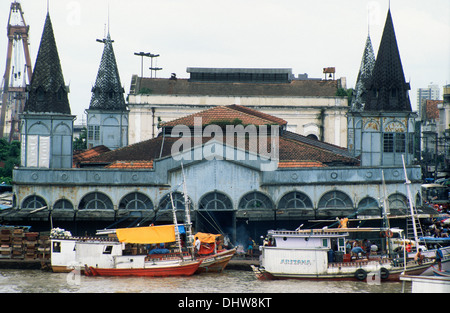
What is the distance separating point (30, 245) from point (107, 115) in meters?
28.0

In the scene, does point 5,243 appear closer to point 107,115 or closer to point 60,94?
point 60,94

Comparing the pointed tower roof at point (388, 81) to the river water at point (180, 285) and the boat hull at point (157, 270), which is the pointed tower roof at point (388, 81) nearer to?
the river water at point (180, 285)

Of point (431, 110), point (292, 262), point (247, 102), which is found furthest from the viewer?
point (431, 110)

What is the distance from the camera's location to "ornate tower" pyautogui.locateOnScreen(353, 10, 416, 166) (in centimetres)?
5388

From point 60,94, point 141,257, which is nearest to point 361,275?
point 141,257

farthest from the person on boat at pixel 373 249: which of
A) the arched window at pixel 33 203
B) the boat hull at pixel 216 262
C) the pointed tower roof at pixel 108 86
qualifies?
the pointed tower roof at pixel 108 86

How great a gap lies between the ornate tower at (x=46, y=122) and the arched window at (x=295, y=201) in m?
14.5

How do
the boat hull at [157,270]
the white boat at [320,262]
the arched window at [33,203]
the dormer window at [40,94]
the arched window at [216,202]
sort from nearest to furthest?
the white boat at [320,262] → the boat hull at [157,270] → the arched window at [216,202] → the arched window at [33,203] → the dormer window at [40,94]

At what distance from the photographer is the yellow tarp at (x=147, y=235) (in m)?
44.5

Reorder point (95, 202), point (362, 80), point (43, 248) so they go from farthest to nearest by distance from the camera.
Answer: point (362, 80) → point (95, 202) → point (43, 248)

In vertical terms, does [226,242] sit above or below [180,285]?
above

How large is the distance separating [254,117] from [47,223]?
1902cm

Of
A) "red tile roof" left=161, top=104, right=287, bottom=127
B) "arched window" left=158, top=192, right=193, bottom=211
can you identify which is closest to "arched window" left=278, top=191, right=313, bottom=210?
"arched window" left=158, top=192, right=193, bottom=211

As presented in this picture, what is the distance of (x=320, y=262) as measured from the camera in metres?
42.8
